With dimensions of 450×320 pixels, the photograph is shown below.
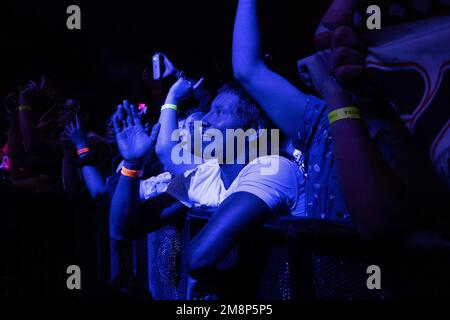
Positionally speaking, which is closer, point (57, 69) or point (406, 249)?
point (406, 249)

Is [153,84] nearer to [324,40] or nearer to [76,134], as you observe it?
[76,134]

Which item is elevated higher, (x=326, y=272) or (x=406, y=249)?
(x=406, y=249)

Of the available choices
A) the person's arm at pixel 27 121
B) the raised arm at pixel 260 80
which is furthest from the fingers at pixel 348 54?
the person's arm at pixel 27 121

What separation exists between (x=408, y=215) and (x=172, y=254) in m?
1.50

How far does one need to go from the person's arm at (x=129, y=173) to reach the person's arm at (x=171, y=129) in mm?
52

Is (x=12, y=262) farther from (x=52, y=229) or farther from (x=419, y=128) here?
(x=419, y=128)

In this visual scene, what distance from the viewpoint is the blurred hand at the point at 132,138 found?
253 centimetres

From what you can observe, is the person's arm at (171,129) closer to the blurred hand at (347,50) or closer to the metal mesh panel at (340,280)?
the metal mesh panel at (340,280)

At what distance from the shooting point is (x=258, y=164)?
1794 mm

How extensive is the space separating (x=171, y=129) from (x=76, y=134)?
3.77ft

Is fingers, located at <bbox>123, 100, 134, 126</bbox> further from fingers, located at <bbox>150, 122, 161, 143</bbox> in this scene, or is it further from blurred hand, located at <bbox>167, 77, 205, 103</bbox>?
blurred hand, located at <bbox>167, 77, 205, 103</bbox>

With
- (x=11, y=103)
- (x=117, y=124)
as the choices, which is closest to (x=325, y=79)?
(x=117, y=124)

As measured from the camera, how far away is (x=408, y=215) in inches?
40.0
